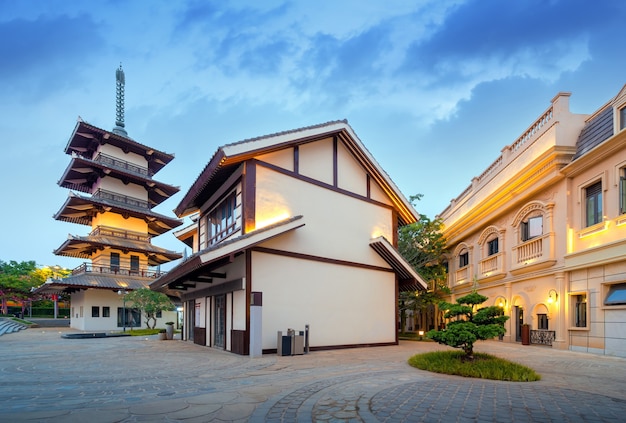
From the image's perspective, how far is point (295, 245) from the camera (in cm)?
1577

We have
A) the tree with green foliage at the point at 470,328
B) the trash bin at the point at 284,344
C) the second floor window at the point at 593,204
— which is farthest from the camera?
the second floor window at the point at 593,204

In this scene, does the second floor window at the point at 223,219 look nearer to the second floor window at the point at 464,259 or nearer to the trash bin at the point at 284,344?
the trash bin at the point at 284,344

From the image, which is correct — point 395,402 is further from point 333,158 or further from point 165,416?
point 333,158

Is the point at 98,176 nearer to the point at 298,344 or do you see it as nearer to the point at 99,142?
the point at 99,142

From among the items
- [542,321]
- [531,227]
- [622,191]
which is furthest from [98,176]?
[622,191]

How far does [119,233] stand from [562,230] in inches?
1433

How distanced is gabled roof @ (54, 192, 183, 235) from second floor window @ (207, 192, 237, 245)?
70.8 ft

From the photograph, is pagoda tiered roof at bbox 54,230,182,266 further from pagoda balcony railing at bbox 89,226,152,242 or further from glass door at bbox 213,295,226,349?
glass door at bbox 213,295,226,349

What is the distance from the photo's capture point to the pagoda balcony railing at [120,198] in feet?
125

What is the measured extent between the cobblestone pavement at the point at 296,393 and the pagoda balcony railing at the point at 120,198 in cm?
2874

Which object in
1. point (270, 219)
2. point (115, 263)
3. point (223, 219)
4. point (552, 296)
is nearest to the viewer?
point (270, 219)

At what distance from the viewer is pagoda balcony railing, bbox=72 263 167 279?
1426 inches

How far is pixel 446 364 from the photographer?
10344mm

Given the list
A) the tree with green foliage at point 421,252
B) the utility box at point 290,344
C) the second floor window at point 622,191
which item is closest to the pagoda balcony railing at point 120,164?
the tree with green foliage at point 421,252
